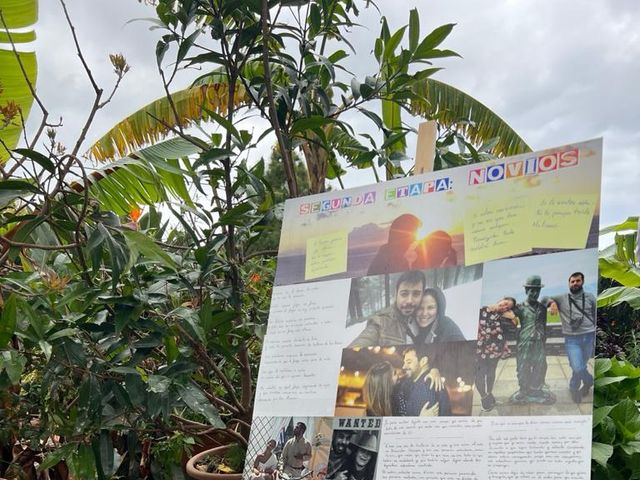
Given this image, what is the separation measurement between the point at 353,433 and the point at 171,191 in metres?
1.86

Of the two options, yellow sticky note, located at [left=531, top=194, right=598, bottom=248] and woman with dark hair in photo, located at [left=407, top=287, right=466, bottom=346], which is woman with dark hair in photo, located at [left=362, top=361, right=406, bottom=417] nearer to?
woman with dark hair in photo, located at [left=407, top=287, right=466, bottom=346]

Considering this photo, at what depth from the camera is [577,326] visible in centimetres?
117

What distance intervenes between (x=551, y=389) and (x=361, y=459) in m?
0.36

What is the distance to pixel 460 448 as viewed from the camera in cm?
119

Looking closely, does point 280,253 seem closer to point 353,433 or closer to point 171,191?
point 353,433

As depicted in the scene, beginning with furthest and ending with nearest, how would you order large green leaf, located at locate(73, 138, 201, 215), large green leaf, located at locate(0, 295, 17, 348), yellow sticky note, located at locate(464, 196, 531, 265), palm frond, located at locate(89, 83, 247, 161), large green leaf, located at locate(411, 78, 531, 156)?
large green leaf, located at locate(411, 78, 531, 156), palm frond, located at locate(89, 83, 247, 161), large green leaf, located at locate(73, 138, 201, 215), large green leaf, located at locate(0, 295, 17, 348), yellow sticky note, located at locate(464, 196, 531, 265)

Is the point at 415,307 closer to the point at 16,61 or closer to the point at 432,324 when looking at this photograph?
the point at 432,324

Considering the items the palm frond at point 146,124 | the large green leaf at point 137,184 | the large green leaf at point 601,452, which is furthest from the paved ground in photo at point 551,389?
the palm frond at point 146,124

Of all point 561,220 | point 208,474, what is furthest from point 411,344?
point 208,474

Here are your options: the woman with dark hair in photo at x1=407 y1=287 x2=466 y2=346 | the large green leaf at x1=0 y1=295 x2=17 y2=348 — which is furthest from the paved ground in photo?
the large green leaf at x1=0 y1=295 x2=17 y2=348

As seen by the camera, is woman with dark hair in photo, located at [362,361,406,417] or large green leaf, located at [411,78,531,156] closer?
woman with dark hair in photo, located at [362,361,406,417]

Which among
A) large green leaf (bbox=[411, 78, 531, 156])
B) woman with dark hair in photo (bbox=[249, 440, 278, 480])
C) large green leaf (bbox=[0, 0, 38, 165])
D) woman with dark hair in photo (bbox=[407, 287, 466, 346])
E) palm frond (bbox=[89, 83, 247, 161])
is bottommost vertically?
woman with dark hair in photo (bbox=[249, 440, 278, 480])

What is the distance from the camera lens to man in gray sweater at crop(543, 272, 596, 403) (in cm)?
112

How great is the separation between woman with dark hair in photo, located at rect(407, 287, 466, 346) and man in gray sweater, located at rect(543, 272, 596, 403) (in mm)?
179
